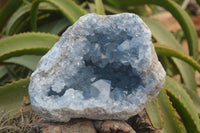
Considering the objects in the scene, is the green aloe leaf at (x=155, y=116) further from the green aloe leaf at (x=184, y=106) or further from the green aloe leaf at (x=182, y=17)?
the green aloe leaf at (x=182, y=17)

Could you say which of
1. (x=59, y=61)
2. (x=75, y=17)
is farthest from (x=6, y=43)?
(x=59, y=61)

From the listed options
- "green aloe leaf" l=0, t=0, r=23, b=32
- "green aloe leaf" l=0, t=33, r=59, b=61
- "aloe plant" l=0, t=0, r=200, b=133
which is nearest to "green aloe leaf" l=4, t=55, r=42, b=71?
"aloe plant" l=0, t=0, r=200, b=133

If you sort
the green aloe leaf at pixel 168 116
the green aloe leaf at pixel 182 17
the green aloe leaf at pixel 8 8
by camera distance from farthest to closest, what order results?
the green aloe leaf at pixel 8 8, the green aloe leaf at pixel 182 17, the green aloe leaf at pixel 168 116

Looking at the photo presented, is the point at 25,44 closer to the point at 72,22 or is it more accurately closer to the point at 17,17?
the point at 72,22

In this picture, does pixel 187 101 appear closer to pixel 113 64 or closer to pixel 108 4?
pixel 113 64

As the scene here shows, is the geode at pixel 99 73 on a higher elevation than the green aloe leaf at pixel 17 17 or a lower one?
higher

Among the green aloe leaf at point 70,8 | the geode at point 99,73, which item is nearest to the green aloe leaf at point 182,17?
the green aloe leaf at point 70,8

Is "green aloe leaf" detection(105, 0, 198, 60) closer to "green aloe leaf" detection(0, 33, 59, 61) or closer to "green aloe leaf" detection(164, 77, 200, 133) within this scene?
"green aloe leaf" detection(164, 77, 200, 133)

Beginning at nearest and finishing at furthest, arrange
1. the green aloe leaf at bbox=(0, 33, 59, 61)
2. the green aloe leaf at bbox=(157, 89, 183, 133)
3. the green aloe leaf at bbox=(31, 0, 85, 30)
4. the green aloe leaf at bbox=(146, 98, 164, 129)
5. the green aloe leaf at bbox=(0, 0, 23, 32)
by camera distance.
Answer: the green aloe leaf at bbox=(146, 98, 164, 129) → the green aloe leaf at bbox=(157, 89, 183, 133) → the green aloe leaf at bbox=(0, 33, 59, 61) → the green aloe leaf at bbox=(31, 0, 85, 30) → the green aloe leaf at bbox=(0, 0, 23, 32)
